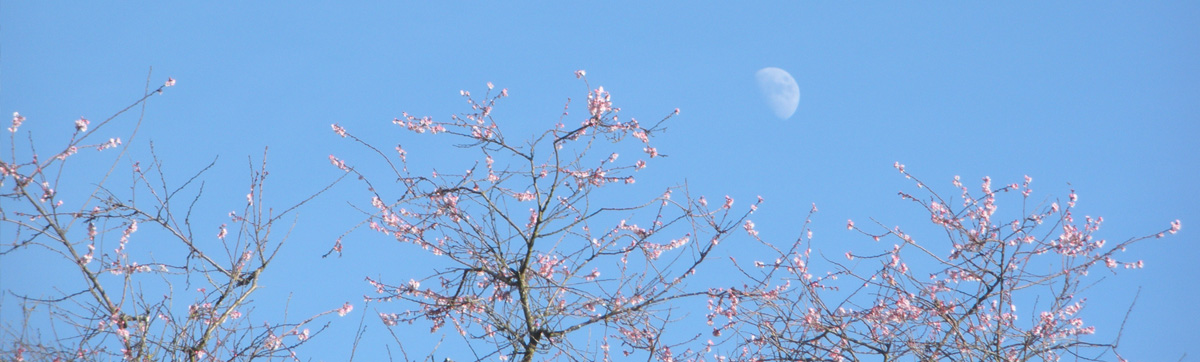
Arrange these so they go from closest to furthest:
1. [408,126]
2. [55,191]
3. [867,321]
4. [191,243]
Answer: [55,191] → [191,243] → [867,321] → [408,126]

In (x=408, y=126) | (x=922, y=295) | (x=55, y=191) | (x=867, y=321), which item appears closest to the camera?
(x=55, y=191)

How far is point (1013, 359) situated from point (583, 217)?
295 cm

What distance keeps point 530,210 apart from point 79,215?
365 cm

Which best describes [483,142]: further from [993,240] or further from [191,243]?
[993,240]

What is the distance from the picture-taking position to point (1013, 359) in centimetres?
509

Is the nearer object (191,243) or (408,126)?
(191,243)

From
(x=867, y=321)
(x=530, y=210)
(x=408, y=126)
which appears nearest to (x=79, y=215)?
(x=408, y=126)

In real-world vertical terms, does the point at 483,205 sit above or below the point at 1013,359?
above

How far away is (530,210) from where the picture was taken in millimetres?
7312

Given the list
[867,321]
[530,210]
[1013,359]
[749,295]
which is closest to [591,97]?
[530,210]

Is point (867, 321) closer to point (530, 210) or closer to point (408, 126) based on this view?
point (530, 210)

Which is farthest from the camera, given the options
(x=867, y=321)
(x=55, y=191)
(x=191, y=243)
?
(x=867, y=321)

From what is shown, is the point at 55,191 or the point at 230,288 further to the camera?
the point at 230,288

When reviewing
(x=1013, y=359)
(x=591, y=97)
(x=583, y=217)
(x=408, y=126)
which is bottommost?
(x=1013, y=359)
